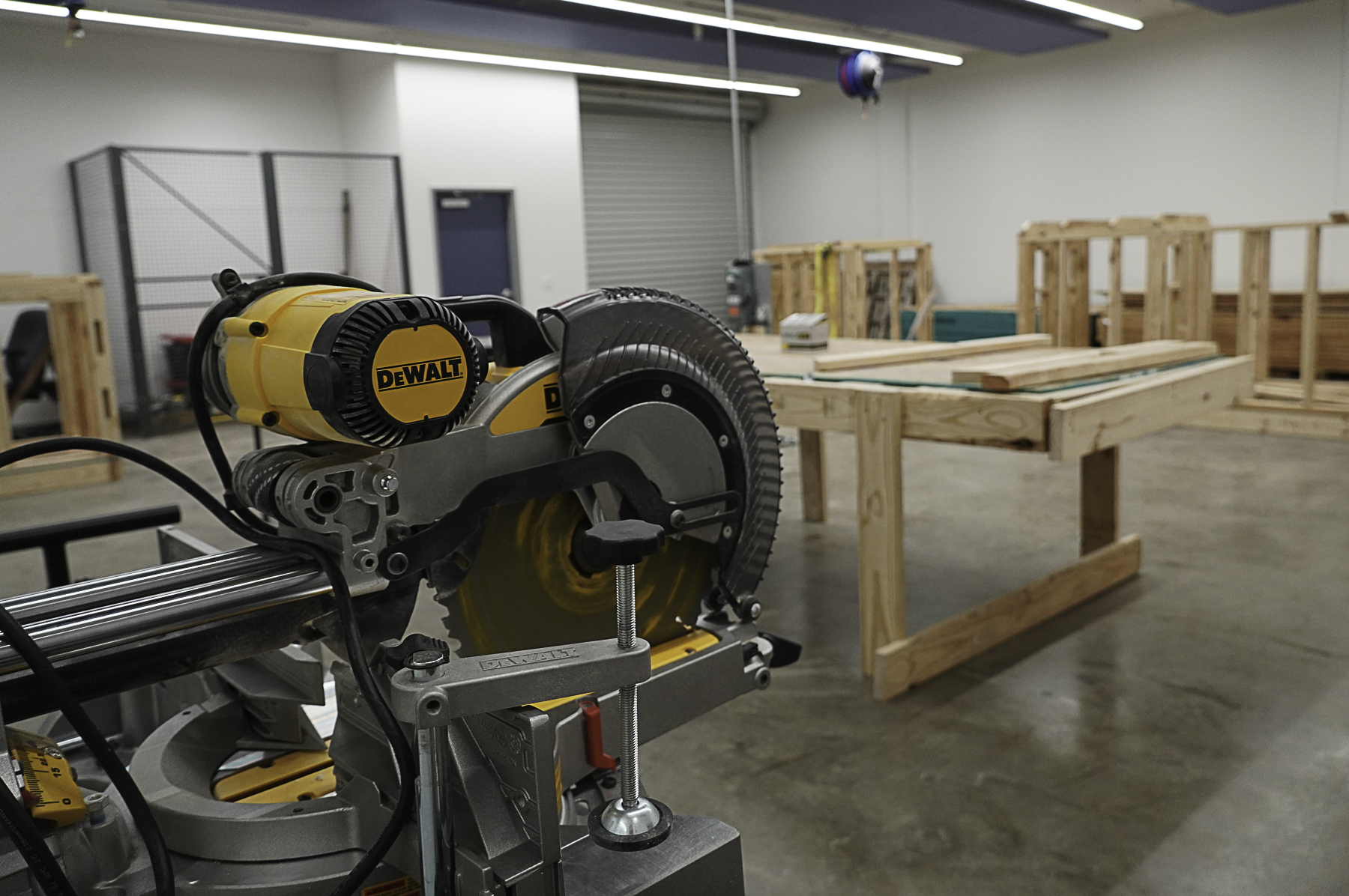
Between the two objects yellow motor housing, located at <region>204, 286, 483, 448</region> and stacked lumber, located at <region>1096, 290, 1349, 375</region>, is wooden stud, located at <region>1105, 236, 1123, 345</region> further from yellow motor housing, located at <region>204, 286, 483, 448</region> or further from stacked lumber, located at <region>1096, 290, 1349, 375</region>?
yellow motor housing, located at <region>204, 286, 483, 448</region>

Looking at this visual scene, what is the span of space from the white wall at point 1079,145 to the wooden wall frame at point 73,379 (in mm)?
7829

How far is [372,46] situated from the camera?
7.80 meters

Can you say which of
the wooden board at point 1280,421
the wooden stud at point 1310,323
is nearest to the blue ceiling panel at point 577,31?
the wooden stud at point 1310,323

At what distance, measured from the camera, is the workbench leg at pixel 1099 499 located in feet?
11.1

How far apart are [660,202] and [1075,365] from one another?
29.9 ft

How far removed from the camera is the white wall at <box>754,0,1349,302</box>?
787 centimetres

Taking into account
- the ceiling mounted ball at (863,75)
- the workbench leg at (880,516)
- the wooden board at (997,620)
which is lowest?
the wooden board at (997,620)

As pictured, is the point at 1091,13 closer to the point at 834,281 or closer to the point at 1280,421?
the point at 834,281

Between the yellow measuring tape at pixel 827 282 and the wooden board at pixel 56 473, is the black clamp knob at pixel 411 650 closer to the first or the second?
the wooden board at pixel 56 473

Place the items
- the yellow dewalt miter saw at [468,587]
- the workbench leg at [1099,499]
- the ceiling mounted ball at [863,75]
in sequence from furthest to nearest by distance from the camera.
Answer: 1. the ceiling mounted ball at [863,75]
2. the workbench leg at [1099,499]
3. the yellow dewalt miter saw at [468,587]

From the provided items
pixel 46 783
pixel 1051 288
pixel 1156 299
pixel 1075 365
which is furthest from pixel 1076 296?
pixel 46 783

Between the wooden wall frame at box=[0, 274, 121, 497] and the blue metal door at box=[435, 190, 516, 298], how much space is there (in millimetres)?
3407

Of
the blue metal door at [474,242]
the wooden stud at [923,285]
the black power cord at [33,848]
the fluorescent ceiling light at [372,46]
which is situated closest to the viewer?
the black power cord at [33,848]

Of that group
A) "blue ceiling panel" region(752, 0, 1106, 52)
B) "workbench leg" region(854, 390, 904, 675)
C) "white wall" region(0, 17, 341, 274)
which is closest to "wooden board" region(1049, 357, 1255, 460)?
"workbench leg" region(854, 390, 904, 675)
